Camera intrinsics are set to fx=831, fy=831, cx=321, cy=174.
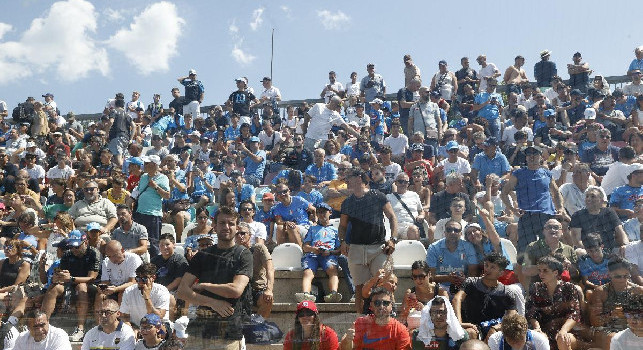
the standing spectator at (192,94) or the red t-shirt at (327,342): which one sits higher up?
the standing spectator at (192,94)

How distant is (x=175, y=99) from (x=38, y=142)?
3.60 meters

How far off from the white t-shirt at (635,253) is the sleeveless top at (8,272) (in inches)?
275

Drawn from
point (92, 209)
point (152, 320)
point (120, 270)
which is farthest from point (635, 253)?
point (92, 209)

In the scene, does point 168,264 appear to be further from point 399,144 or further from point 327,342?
point 399,144

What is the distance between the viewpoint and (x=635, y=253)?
28.7 feet

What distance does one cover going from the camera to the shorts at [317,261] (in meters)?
9.57

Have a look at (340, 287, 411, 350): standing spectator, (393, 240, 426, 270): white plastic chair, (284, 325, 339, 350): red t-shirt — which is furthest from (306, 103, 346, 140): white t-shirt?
Answer: (284, 325, 339, 350): red t-shirt

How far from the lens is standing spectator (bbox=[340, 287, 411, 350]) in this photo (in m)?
7.28

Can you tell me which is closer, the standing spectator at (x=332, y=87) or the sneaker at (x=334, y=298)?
the sneaker at (x=334, y=298)

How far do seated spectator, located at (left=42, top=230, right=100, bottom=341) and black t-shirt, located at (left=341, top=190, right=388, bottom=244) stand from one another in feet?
9.62

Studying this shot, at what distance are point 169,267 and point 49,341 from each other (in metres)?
1.58

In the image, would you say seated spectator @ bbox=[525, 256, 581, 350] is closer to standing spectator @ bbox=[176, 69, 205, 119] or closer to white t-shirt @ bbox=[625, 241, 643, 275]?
white t-shirt @ bbox=[625, 241, 643, 275]

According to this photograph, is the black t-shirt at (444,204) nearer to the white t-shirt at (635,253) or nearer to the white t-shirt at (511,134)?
the white t-shirt at (635,253)

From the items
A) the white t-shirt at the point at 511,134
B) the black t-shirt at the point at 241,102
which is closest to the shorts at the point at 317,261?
the white t-shirt at the point at 511,134
